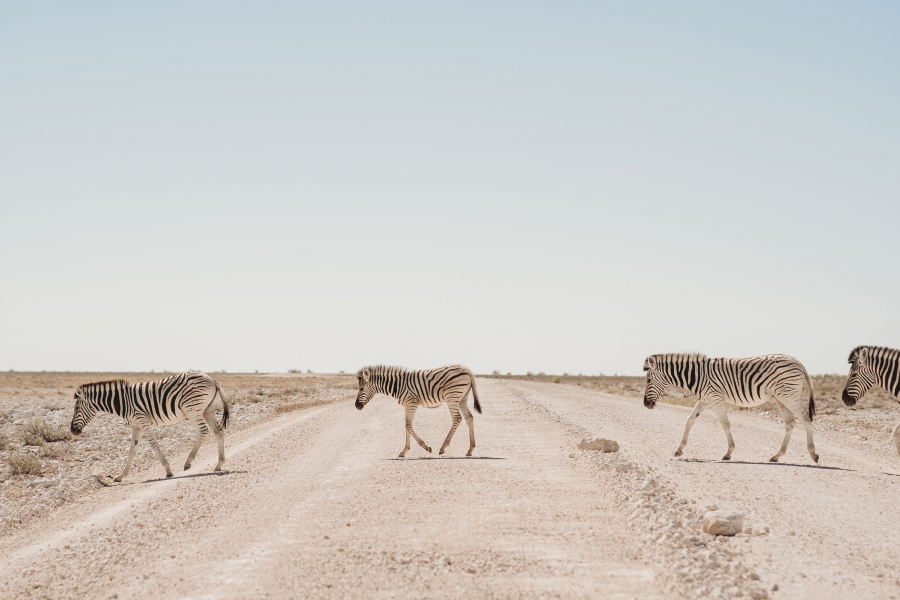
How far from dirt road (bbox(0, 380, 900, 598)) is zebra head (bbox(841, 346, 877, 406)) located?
162cm

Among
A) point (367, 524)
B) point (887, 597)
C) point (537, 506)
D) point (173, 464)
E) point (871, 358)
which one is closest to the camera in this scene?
point (887, 597)

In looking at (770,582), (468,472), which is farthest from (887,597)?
(468,472)

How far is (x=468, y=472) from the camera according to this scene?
50.2ft

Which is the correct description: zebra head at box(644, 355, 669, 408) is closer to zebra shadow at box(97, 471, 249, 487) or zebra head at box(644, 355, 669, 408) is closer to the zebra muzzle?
→ the zebra muzzle

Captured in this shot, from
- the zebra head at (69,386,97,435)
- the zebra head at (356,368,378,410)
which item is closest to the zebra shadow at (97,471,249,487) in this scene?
the zebra head at (69,386,97,435)

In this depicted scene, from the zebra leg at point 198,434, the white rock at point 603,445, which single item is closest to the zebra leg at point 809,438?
the white rock at point 603,445

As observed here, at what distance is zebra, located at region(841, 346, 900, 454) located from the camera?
17703 millimetres

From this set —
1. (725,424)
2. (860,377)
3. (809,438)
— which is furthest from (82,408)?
(860,377)

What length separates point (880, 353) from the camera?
707 inches

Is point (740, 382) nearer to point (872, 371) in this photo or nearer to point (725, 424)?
point (725, 424)

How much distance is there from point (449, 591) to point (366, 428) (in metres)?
18.6

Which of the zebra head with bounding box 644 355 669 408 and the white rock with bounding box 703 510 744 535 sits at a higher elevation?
the zebra head with bounding box 644 355 669 408

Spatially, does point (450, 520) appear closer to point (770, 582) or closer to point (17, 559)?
point (770, 582)

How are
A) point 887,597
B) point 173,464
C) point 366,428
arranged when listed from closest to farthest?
point 887,597
point 173,464
point 366,428
